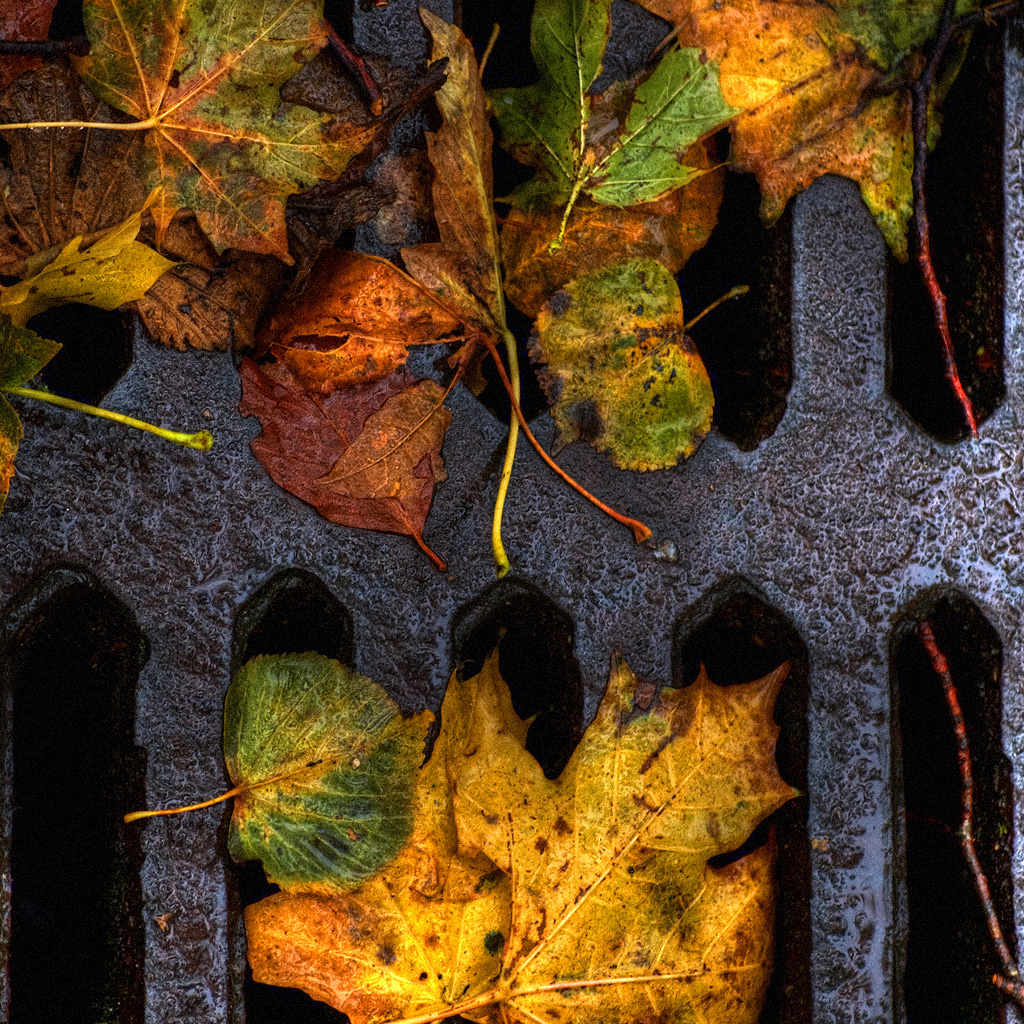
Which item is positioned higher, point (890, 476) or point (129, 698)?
point (890, 476)

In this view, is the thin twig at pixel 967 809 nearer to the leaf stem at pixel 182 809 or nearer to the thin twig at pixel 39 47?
the leaf stem at pixel 182 809

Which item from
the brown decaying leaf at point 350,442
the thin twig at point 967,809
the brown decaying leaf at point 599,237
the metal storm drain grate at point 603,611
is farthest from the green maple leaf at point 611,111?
the thin twig at point 967,809

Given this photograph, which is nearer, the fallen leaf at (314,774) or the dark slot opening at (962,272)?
the fallen leaf at (314,774)

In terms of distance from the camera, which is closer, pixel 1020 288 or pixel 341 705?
pixel 341 705

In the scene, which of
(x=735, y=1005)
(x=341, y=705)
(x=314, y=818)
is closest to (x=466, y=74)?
(x=341, y=705)

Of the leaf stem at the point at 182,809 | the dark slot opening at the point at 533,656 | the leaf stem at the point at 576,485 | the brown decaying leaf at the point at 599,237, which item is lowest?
the leaf stem at the point at 182,809

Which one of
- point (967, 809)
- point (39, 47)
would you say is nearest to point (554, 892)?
point (967, 809)

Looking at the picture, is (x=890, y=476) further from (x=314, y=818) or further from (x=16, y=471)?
(x=16, y=471)
